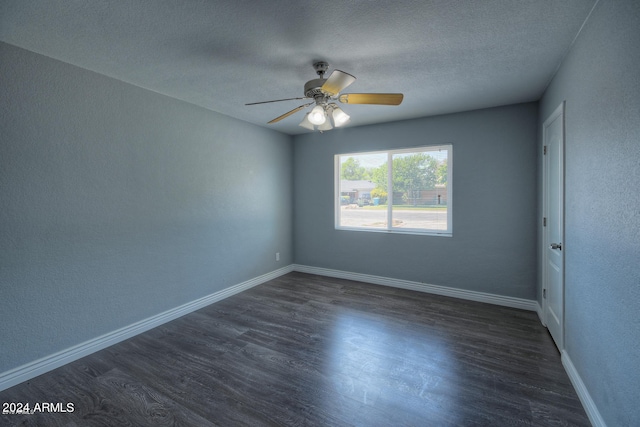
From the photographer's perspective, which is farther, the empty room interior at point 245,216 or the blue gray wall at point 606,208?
the empty room interior at point 245,216

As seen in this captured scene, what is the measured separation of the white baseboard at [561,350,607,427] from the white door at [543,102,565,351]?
20 cm

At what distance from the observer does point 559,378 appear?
2.13 meters

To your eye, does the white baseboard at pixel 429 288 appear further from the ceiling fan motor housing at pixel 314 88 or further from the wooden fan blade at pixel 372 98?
the ceiling fan motor housing at pixel 314 88

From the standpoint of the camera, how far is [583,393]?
1865mm

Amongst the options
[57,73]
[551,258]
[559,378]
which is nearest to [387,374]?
[559,378]

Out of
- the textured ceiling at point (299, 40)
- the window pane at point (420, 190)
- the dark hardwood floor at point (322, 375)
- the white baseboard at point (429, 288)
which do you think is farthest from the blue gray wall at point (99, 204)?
the window pane at point (420, 190)

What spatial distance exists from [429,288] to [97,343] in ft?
12.7

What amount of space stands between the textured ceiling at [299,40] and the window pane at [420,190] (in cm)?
119

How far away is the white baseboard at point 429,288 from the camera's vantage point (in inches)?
137

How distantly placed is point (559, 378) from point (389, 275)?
236 cm

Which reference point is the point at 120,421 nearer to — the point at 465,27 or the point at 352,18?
the point at 352,18

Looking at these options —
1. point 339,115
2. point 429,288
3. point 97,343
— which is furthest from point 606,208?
point 97,343

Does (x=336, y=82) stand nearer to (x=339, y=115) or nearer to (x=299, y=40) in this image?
(x=299, y=40)

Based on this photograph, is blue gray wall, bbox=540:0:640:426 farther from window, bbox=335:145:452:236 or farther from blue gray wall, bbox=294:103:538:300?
window, bbox=335:145:452:236
